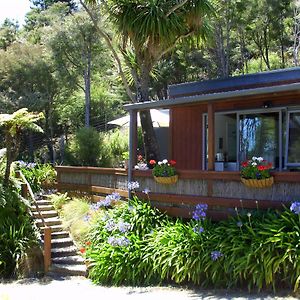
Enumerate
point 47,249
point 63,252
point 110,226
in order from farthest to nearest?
point 63,252 < point 47,249 < point 110,226

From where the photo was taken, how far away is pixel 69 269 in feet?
32.4

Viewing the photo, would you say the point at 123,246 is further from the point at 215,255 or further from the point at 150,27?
the point at 150,27

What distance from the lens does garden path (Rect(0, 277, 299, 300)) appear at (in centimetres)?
716

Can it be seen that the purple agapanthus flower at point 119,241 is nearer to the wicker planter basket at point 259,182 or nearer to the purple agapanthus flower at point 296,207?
the wicker planter basket at point 259,182

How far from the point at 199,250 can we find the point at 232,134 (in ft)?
17.6

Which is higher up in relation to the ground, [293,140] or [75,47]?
[75,47]

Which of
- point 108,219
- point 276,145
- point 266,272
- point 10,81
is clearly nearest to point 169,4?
point 276,145

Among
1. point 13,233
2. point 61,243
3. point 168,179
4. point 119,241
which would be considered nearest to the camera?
point 119,241

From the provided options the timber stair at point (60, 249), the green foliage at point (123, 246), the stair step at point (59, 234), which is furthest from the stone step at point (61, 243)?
the green foliage at point (123, 246)

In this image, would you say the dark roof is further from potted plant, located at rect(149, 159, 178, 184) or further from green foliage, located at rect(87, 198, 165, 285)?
green foliage, located at rect(87, 198, 165, 285)

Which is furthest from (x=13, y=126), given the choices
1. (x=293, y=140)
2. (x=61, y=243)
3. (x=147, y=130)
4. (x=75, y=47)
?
(x=75, y=47)

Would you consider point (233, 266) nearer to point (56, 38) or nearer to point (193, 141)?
point (193, 141)

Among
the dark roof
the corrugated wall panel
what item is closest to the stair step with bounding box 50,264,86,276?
the corrugated wall panel

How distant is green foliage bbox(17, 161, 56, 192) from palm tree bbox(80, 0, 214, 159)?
3.09 m
